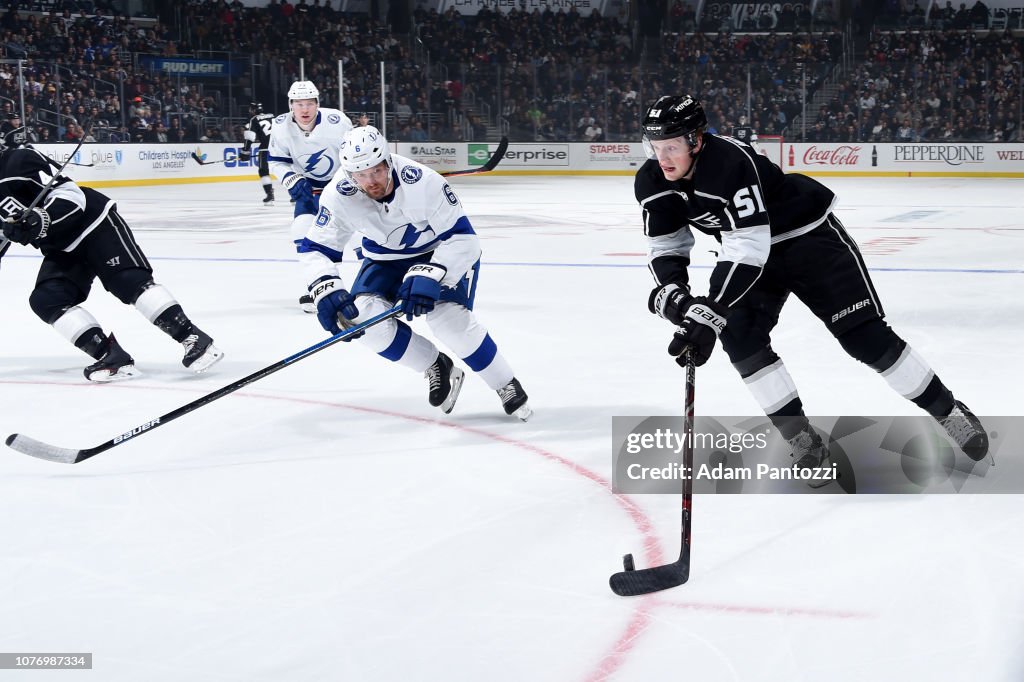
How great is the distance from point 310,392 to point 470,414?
2.35ft

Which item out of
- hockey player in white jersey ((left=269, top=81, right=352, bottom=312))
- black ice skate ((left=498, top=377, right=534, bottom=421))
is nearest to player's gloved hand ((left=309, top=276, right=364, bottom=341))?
black ice skate ((left=498, top=377, right=534, bottom=421))

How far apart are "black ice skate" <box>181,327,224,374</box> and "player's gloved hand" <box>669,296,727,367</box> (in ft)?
8.22

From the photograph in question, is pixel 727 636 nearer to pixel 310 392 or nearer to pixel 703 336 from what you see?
pixel 703 336

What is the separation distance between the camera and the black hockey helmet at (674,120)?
268 centimetres

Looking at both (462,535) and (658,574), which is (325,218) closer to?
(462,535)

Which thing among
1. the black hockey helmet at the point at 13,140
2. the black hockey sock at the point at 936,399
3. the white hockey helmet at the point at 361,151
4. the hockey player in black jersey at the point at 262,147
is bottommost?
the hockey player in black jersey at the point at 262,147

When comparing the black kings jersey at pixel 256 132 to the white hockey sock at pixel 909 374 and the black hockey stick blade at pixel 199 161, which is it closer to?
the black hockey stick blade at pixel 199 161

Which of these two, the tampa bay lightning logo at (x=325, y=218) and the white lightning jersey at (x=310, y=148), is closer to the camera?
the tampa bay lightning logo at (x=325, y=218)

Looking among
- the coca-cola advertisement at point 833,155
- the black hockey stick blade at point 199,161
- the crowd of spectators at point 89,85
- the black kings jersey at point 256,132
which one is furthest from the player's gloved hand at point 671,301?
the coca-cola advertisement at point 833,155

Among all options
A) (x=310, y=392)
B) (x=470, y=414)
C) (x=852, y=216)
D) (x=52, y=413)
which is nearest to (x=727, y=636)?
(x=470, y=414)

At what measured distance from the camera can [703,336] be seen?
2.65 meters

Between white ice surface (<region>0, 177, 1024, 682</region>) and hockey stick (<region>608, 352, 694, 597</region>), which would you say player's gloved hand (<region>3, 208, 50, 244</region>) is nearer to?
white ice surface (<region>0, 177, 1024, 682</region>)

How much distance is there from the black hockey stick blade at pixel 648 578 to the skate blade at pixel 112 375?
9.19 ft

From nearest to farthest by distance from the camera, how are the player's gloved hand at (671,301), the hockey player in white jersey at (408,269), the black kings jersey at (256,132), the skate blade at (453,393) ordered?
the player's gloved hand at (671,301)
the hockey player in white jersey at (408,269)
the skate blade at (453,393)
the black kings jersey at (256,132)
